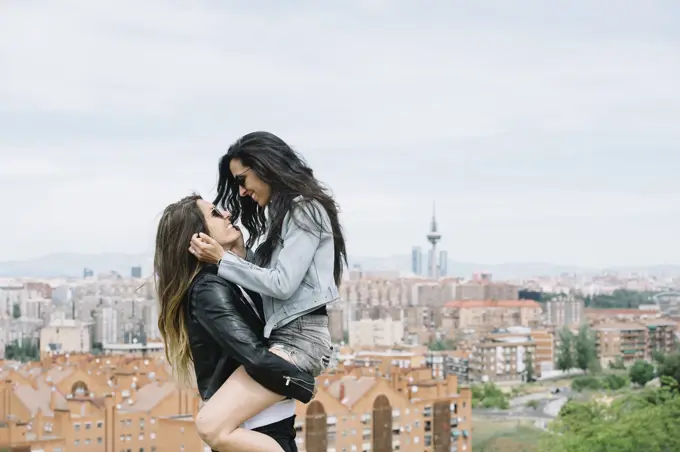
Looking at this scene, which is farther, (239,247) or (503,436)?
(503,436)

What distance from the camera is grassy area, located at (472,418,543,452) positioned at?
8586 mm

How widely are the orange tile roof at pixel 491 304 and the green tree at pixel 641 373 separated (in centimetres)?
567

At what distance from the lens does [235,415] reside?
0.91m

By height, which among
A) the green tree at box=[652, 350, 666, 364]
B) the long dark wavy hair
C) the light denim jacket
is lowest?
the green tree at box=[652, 350, 666, 364]

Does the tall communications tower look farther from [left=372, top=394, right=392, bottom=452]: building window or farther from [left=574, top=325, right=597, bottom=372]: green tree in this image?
[left=372, top=394, right=392, bottom=452]: building window

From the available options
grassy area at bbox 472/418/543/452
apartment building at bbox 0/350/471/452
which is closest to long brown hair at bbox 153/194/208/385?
apartment building at bbox 0/350/471/452

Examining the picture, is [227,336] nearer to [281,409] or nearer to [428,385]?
[281,409]

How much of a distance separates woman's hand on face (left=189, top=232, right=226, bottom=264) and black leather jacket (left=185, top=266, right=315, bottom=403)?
1 cm

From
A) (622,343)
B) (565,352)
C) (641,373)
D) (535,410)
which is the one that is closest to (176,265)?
(535,410)

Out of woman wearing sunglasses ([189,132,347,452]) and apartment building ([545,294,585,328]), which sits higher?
woman wearing sunglasses ([189,132,347,452])

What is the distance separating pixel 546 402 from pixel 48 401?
21.1 ft

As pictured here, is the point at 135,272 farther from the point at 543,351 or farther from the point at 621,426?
the point at 621,426

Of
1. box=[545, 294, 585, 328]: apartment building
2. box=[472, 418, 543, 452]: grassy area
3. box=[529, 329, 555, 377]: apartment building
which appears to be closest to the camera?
box=[472, 418, 543, 452]: grassy area

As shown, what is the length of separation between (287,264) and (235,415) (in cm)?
14
